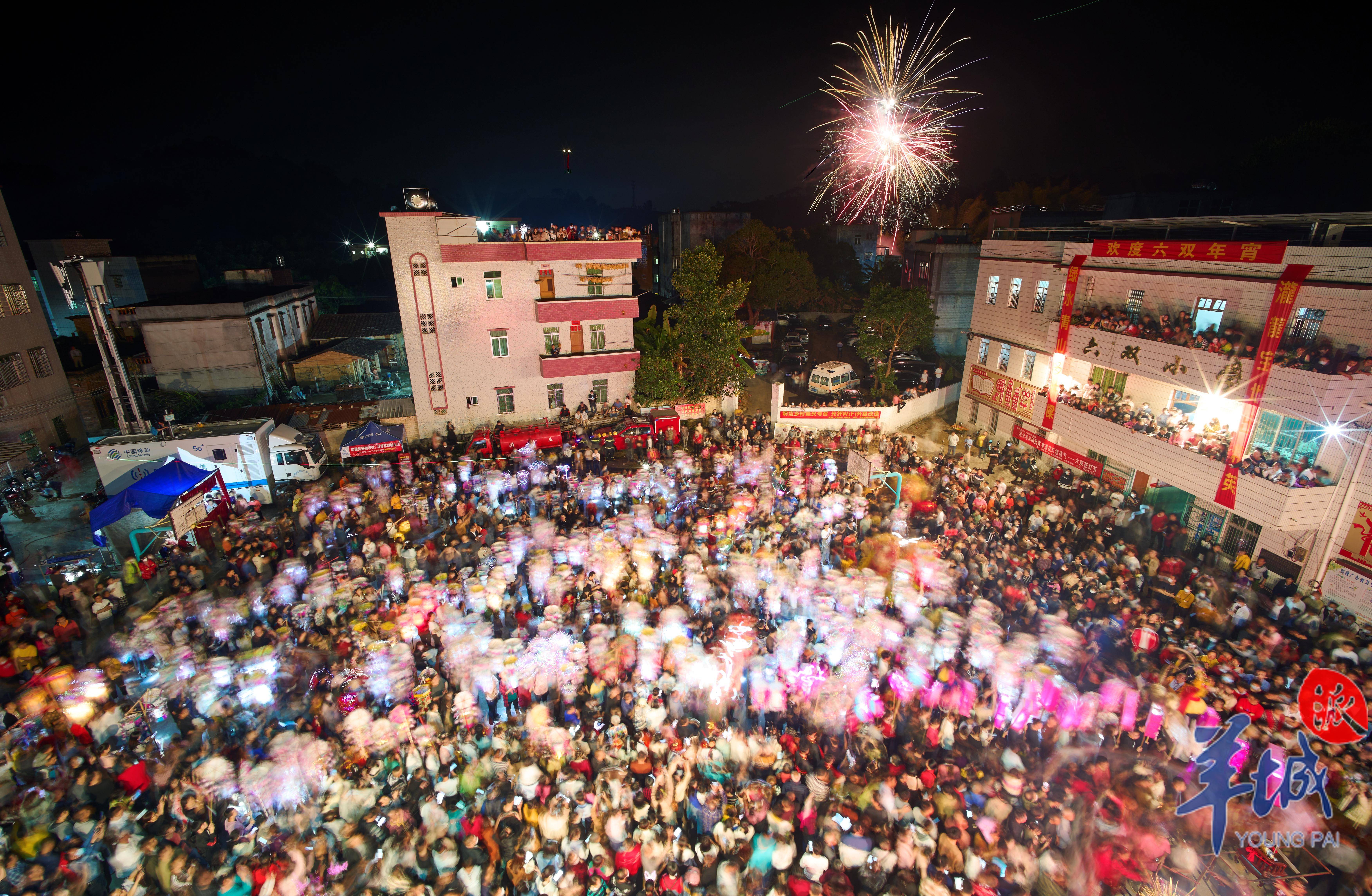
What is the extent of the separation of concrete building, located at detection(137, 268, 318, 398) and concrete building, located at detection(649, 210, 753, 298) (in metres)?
34.4

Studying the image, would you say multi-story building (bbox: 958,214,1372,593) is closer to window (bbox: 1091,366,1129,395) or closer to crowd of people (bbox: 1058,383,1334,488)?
window (bbox: 1091,366,1129,395)

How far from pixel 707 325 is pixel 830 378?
6.94 m

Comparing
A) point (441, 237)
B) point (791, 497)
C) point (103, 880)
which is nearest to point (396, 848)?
point (103, 880)

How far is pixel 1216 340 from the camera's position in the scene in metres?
16.0

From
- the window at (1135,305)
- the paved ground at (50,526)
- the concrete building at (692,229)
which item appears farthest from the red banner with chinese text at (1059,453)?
the concrete building at (692,229)

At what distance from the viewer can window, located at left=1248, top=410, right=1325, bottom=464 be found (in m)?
14.2

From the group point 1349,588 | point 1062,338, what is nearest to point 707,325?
point 1062,338

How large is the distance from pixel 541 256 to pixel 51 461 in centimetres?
1973

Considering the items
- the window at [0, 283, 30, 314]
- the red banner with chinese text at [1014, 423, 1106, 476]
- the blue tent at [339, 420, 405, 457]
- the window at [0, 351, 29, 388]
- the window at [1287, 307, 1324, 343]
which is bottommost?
the red banner with chinese text at [1014, 423, 1106, 476]

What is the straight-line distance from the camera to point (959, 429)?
2588 centimetres

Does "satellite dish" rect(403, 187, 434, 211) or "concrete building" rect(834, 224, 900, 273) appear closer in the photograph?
"satellite dish" rect(403, 187, 434, 211)

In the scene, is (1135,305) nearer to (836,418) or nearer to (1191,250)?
(1191,250)

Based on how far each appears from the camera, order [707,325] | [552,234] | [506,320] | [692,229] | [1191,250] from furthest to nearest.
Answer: [692,229]
[707,325]
[506,320]
[552,234]
[1191,250]

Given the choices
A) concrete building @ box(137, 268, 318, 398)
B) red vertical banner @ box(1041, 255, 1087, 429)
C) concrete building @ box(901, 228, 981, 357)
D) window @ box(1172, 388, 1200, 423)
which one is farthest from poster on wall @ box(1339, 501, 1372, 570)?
concrete building @ box(137, 268, 318, 398)
